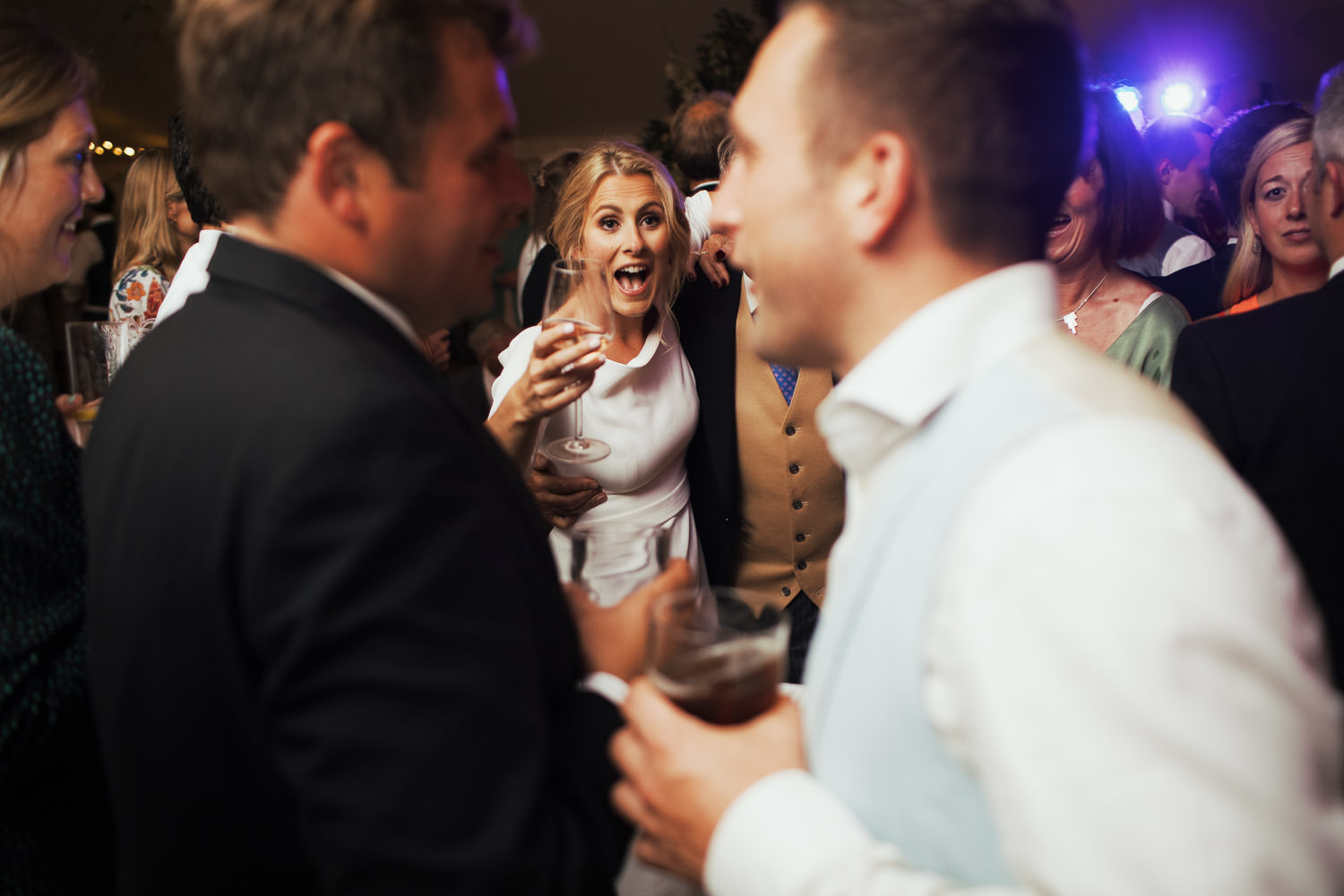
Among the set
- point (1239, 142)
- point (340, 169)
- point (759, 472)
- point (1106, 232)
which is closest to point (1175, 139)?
point (1239, 142)

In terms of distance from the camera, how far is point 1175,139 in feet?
15.5

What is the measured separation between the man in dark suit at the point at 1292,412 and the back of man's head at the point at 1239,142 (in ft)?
5.00

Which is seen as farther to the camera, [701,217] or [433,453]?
[701,217]

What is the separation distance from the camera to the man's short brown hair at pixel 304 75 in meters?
0.87

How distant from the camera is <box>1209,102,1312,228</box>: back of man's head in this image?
9.63 feet

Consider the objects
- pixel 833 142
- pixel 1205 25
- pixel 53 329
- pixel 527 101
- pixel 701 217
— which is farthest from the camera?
pixel 527 101

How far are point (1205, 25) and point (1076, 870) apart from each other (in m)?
9.26

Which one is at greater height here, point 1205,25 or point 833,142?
point 1205,25

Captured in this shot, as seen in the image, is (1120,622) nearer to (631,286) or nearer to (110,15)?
(631,286)

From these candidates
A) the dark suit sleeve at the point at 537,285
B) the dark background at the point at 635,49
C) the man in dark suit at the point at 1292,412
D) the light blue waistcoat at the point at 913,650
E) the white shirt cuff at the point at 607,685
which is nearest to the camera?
the light blue waistcoat at the point at 913,650

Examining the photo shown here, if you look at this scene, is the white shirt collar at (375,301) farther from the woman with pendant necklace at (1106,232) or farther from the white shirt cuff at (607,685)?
the woman with pendant necklace at (1106,232)

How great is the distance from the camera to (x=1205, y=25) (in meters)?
7.83

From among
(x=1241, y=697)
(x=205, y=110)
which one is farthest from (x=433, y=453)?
(x=1241, y=697)

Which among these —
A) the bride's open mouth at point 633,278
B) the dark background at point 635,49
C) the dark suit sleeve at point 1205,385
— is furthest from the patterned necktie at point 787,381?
the dark background at point 635,49
